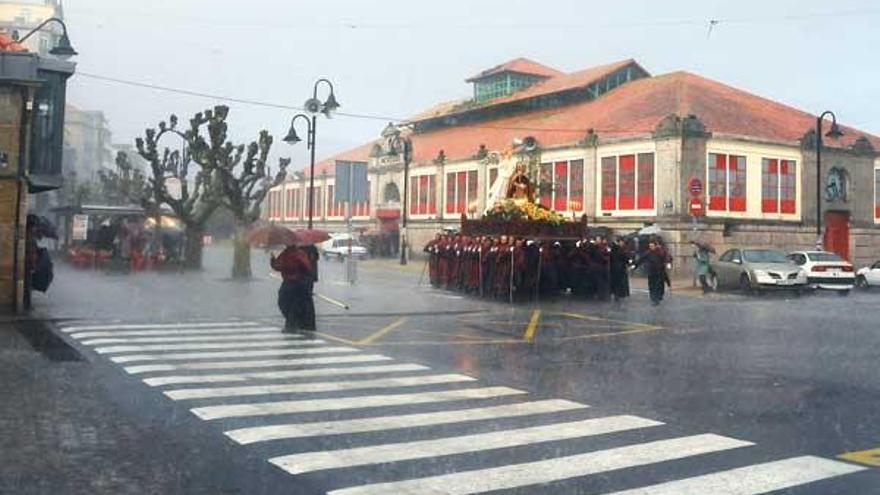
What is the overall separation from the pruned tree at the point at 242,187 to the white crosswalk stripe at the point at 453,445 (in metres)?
22.2

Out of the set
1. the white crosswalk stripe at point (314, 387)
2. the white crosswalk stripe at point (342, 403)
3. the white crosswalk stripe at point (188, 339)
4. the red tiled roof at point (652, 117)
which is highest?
the red tiled roof at point (652, 117)

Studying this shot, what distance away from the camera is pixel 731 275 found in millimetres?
28750

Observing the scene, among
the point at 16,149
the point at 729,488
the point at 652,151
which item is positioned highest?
the point at 652,151

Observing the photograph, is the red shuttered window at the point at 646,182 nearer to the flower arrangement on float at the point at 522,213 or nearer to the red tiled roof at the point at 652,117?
the red tiled roof at the point at 652,117

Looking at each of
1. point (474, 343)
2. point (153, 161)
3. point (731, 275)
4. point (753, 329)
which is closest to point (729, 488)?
point (474, 343)

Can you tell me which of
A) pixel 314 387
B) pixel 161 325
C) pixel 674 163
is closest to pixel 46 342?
pixel 161 325

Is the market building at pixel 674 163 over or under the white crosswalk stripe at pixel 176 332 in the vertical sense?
over

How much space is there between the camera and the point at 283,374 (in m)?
10.8

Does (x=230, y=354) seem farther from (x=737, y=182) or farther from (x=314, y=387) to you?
(x=737, y=182)

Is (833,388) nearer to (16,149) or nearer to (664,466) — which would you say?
(664,466)

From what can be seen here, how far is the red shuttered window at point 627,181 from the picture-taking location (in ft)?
139

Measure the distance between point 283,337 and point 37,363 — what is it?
4196 mm

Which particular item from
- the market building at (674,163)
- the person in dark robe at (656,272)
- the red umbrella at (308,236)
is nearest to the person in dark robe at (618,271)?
the person in dark robe at (656,272)

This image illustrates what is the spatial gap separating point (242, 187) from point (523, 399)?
83.0ft
